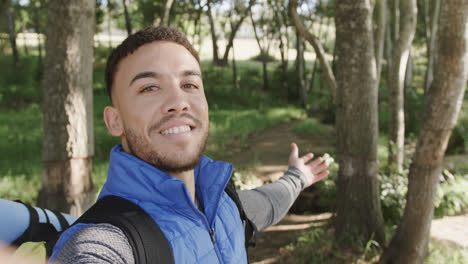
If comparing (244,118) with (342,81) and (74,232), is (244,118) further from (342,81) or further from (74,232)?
(74,232)

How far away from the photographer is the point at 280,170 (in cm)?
776

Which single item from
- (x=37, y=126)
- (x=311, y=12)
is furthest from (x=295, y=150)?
(x=311, y=12)

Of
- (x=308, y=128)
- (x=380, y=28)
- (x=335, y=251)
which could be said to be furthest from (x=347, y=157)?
(x=308, y=128)

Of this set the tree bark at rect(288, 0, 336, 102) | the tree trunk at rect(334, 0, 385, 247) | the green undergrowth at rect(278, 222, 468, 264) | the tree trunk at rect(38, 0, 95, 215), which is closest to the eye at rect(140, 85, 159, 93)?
the tree trunk at rect(38, 0, 95, 215)

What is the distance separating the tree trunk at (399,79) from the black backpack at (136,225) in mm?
6036

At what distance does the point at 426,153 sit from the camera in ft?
11.1

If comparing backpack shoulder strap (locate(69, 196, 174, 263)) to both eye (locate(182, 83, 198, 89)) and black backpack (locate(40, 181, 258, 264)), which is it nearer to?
black backpack (locate(40, 181, 258, 264))

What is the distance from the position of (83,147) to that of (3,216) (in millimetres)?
2074

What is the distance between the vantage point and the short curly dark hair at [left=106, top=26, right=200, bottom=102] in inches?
61.9

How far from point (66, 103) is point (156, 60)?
7.27ft

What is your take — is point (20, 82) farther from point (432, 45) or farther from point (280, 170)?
point (432, 45)

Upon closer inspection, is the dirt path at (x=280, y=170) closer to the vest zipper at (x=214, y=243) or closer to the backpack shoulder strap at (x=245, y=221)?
the backpack shoulder strap at (x=245, y=221)

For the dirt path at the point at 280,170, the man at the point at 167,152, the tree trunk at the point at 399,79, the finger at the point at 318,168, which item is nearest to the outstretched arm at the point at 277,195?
the finger at the point at 318,168

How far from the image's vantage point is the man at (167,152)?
138 centimetres
